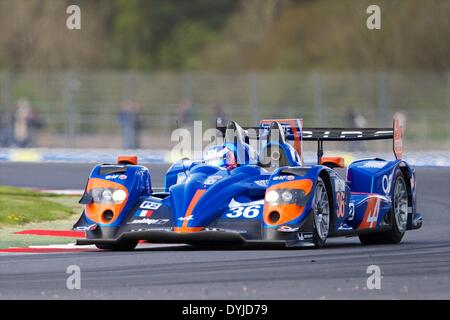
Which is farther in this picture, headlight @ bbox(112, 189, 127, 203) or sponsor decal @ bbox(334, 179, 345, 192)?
sponsor decal @ bbox(334, 179, 345, 192)

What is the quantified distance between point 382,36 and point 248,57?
1174cm

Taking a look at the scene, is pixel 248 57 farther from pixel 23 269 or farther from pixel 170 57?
pixel 23 269

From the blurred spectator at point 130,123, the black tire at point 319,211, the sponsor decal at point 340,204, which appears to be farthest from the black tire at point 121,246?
the blurred spectator at point 130,123

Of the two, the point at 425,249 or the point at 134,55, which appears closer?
the point at 425,249

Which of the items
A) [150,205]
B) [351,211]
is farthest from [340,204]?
[150,205]

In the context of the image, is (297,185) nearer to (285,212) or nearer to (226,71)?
(285,212)

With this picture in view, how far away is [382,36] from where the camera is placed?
170 feet

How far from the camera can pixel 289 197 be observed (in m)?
12.7

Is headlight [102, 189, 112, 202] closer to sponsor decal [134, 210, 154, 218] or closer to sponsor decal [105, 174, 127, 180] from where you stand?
sponsor decal [105, 174, 127, 180]

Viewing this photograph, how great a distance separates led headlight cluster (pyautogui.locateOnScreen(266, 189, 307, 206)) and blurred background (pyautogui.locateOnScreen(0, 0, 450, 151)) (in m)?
26.2

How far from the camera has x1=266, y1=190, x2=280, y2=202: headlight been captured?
41.6 ft

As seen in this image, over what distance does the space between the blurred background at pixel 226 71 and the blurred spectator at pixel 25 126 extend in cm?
4

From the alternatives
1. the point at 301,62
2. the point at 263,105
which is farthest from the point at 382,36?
the point at 263,105

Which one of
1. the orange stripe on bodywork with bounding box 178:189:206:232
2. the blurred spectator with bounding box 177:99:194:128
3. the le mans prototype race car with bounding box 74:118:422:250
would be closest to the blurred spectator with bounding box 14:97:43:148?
the blurred spectator with bounding box 177:99:194:128
